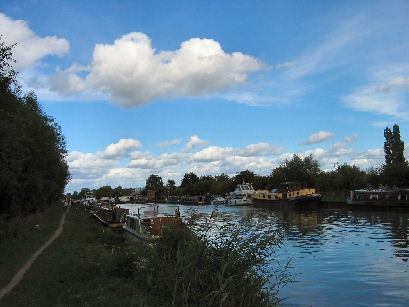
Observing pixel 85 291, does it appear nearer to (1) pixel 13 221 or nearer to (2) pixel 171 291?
(2) pixel 171 291

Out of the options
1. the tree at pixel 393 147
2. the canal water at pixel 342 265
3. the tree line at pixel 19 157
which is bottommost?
the canal water at pixel 342 265

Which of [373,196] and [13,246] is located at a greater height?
[373,196]

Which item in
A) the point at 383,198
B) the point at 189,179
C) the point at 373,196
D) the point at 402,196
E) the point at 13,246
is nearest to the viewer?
the point at 13,246

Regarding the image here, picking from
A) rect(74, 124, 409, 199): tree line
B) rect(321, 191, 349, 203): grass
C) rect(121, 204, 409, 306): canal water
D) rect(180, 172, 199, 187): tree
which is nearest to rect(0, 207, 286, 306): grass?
rect(121, 204, 409, 306): canal water

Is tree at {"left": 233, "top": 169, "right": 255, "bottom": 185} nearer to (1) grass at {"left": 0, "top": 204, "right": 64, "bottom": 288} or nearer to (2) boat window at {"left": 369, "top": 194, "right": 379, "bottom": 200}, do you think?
(2) boat window at {"left": 369, "top": 194, "right": 379, "bottom": 200}

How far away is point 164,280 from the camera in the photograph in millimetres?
10930

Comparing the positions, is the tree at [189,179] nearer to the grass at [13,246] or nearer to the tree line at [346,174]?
the tree line at [346,174]

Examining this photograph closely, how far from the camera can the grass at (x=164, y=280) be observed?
9.96 m

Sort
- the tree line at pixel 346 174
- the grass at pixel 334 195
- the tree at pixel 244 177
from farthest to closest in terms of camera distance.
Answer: the tree at pixel 244 177 → the grass at pixel 334 195 → the tree line at pixel 346 174

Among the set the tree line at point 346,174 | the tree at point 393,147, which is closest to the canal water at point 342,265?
the tree line at point 346,174

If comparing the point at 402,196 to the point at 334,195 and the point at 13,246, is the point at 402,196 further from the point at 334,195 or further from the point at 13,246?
the point at 13,246

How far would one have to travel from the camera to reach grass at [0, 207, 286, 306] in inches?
392

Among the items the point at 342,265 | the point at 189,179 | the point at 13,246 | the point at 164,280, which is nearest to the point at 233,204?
the point at 342,265

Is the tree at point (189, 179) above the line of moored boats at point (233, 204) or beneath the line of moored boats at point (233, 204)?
above
